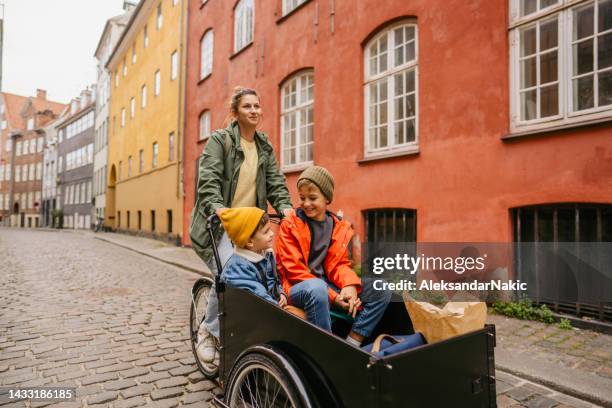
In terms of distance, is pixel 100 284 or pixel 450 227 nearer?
pixel 450 227

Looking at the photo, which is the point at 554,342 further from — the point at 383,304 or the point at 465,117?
the point at 465,117

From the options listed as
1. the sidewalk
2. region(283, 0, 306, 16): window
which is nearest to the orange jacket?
the sidewalk

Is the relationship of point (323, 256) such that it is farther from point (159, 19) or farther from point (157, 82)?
point (159, 19)

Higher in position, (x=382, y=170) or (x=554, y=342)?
(x=382, y=170)

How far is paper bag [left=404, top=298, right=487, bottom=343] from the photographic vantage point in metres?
1.73

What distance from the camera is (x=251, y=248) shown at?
8.01 ft

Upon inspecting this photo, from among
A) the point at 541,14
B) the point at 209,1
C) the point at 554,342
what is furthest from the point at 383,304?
the point at 209,1

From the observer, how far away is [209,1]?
47.9ft

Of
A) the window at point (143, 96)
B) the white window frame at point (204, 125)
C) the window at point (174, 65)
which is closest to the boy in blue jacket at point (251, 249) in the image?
the white window frame at point (204, 125)

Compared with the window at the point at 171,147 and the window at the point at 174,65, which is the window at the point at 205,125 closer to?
the window at the point at 171,147

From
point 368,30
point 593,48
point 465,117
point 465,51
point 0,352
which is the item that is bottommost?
point 0,352

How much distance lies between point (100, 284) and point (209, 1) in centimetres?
1127

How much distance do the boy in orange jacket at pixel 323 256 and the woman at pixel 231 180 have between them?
0.26 meters

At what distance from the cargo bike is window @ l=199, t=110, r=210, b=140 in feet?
43.1
